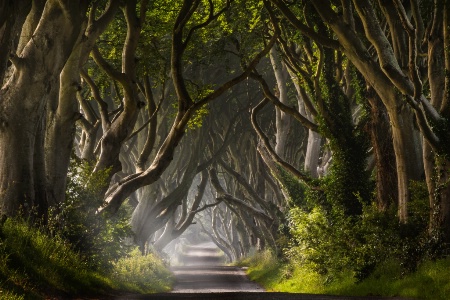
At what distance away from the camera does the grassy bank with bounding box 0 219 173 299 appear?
9320 mm

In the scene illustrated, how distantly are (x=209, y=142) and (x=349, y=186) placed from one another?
17.7 m

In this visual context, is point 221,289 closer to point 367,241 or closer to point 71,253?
point 367,241

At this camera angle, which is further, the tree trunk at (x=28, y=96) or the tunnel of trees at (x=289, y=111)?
the tunnel of trees at (x=289, y=111)

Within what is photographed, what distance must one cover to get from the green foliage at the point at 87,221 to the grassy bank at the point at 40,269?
49 cm

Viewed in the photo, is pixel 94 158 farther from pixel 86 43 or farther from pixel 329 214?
pixel 329 214

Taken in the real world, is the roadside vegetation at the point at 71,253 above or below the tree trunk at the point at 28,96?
below

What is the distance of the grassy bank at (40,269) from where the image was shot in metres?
9.32

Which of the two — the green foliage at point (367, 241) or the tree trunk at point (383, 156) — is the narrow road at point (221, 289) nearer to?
the green foliage at point (367, 241)

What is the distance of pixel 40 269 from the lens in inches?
415

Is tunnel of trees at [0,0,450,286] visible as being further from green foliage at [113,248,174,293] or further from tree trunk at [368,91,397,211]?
green foliage at [113,248,174,293]

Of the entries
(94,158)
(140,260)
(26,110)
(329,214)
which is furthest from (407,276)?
(140,260)

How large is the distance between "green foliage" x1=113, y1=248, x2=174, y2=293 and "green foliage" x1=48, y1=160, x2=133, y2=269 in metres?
0.82

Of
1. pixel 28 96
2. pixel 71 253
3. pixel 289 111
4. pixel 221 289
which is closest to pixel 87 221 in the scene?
pixel 71 253

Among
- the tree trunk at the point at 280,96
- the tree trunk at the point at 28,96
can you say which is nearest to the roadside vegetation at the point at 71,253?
the tree trunk at the point at 28,96
